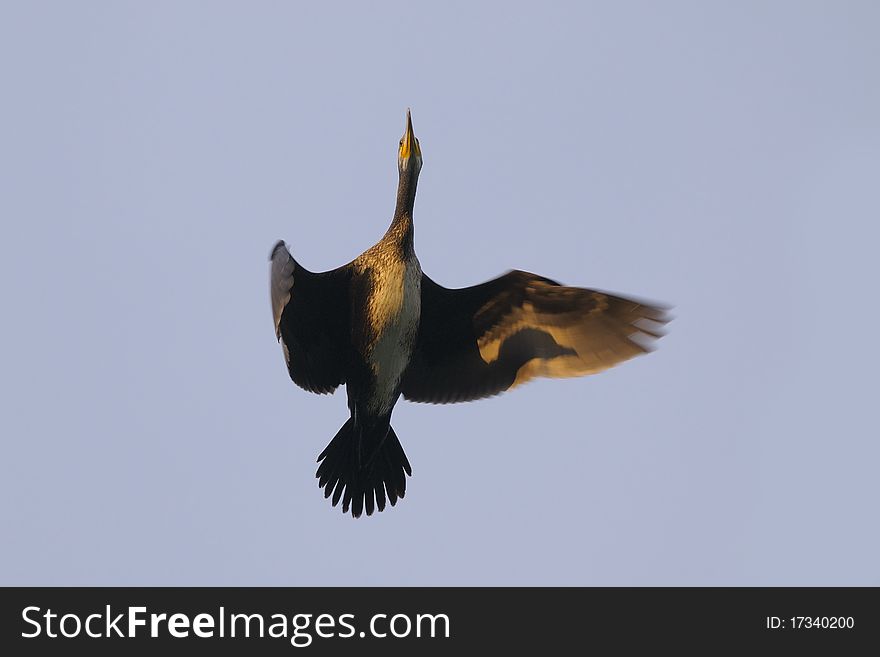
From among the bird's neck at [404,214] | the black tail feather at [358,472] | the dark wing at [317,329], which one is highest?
the bird's neck at [404,214]

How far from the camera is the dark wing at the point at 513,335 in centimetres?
1164

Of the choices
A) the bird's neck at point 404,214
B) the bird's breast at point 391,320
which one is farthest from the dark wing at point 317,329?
the bird's neck at point 404,214

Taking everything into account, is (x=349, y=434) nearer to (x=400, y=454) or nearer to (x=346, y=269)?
(x=400, y=454)

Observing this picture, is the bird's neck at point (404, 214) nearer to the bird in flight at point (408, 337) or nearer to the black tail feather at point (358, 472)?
the bird in flight at point (408, 337)

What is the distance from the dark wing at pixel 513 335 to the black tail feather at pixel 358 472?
0.54m

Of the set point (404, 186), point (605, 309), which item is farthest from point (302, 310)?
point (605, 309)

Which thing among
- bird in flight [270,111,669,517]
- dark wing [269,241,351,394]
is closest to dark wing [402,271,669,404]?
bird in flight [270,111,669,517]

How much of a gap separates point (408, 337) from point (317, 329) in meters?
0.63

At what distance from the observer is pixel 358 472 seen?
1171cm

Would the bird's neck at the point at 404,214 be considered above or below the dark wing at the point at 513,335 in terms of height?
above

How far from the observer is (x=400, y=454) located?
11.8m

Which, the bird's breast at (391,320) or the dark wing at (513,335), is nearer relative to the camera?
the bird's breast at (391,320)

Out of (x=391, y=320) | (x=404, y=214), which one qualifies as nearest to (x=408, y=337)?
(x=391, y=320)

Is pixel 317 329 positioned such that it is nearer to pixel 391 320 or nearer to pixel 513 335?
pixel 391 320
